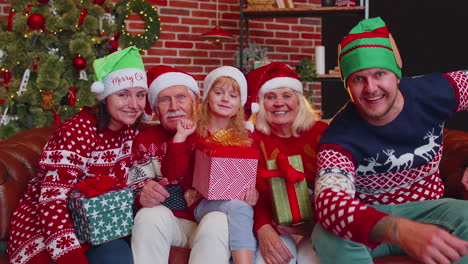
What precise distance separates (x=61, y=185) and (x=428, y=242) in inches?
55.5

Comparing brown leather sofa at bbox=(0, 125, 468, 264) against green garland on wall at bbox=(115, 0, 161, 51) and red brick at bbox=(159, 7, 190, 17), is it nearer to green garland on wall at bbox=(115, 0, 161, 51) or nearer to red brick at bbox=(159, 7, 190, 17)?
green garland on wall at bbox=(115, 0, 161, 51)

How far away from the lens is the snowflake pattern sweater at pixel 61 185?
181 centimetres

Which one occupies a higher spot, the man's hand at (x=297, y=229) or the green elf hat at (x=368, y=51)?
the green elf hat at (x=368, y=51)

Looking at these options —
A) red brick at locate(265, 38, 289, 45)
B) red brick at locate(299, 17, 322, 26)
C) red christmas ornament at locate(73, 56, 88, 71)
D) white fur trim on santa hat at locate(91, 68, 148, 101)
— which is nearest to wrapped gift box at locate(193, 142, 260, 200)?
white fur trim on santa hat at locate(91, 68, 148, 101)

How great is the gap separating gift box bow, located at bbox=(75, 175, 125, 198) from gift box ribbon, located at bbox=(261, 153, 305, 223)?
61cm

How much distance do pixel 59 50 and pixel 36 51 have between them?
18 cm

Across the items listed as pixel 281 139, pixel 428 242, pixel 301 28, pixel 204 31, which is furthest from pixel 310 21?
pixel 428 242

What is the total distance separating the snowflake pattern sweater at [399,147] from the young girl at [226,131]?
412 millimetres

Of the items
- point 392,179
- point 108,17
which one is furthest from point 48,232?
point 108,17

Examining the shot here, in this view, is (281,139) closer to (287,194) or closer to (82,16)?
(287,194)

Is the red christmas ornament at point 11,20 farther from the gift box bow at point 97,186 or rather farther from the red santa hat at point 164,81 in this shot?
the gift box bow at point 97,186

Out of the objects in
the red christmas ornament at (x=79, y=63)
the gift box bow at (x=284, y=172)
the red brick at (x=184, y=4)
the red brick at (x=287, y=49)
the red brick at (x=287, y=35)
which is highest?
the red brick at (x=184, y=4)

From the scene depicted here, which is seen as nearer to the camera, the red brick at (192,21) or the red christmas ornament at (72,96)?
the red christmas ornament at (72,96)

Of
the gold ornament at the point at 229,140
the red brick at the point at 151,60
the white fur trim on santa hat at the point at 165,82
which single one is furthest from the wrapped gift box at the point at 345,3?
the gold ornament at the point at 229,140
